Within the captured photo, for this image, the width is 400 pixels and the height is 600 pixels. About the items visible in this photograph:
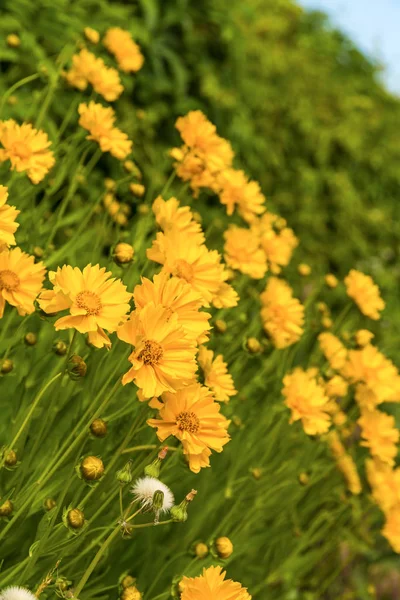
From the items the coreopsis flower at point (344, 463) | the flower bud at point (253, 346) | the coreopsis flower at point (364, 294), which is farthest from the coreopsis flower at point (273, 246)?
the coreopsis flower at point (344, 463)

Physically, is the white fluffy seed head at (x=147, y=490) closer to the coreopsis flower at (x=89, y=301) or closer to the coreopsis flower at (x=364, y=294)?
the coreopsis flower at (x=89, y=301)

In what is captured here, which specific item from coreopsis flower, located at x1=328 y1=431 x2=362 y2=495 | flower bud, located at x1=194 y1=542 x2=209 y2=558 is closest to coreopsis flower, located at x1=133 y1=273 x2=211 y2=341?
flower bud, located at x1=194 y1=542 x2=209 y2=558

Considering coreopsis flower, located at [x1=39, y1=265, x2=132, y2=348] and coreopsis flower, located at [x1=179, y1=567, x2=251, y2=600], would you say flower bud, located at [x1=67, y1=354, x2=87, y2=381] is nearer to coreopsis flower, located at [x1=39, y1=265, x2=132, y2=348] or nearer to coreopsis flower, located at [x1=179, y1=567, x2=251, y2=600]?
coreopsis flower, located at [x1=39, y1=265, x2=132, y2=348]

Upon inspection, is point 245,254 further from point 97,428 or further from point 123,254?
point 97,428

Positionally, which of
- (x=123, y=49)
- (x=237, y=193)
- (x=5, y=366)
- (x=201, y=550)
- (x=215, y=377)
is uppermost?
(x=123, y=49)

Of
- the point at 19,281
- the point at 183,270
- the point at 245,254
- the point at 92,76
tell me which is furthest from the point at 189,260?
the point at 92,76

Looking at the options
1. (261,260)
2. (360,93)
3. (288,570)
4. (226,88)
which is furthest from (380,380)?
(360,93)
